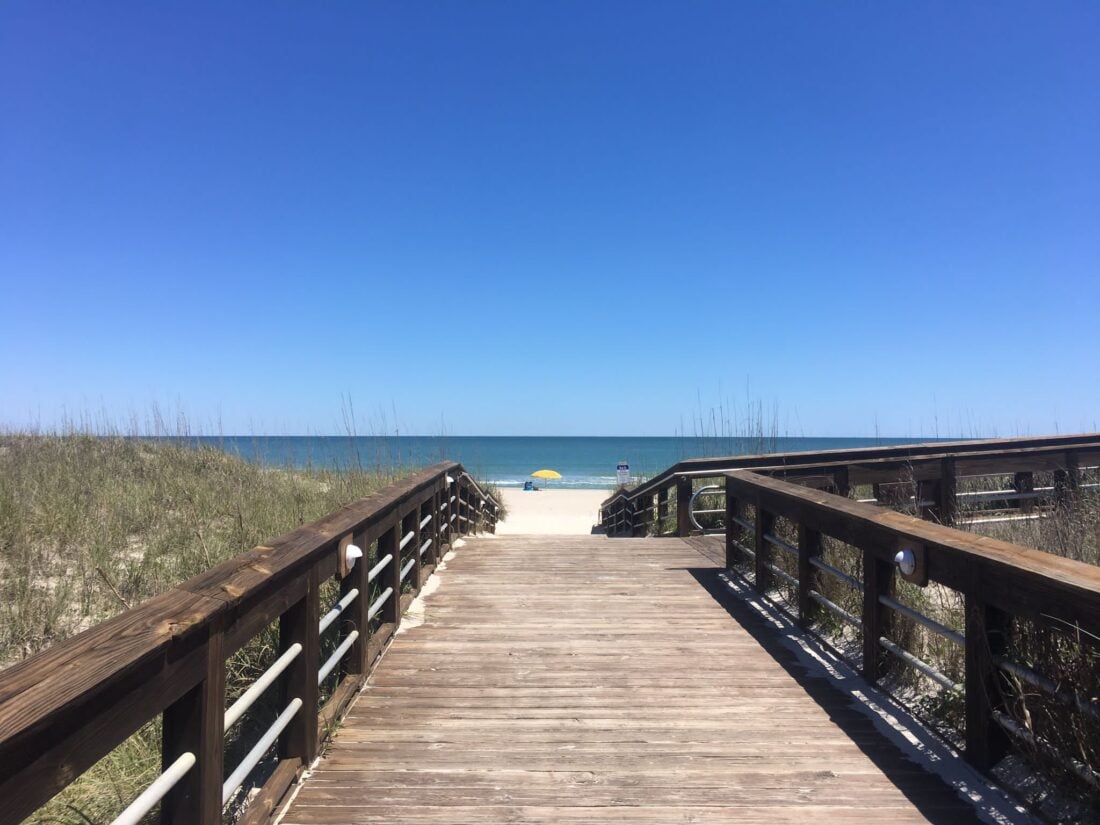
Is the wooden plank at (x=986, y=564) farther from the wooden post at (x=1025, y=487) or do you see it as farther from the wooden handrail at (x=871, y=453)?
the wooden post at (x=1025, y=487)

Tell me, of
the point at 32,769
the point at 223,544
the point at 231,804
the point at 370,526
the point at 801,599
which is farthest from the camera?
the point at 223,544

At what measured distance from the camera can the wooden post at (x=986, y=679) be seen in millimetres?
2740

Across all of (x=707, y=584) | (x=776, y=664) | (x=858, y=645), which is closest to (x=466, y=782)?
(x=776, y=664)

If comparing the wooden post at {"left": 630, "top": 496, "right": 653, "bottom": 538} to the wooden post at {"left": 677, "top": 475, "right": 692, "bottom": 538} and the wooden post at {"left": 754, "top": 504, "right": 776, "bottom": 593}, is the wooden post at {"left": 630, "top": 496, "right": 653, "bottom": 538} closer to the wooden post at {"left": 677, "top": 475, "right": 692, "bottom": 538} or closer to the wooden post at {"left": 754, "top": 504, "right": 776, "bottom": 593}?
the wooden post at {"left": 677, "top": 475, "right": 692, "bottom": 538}

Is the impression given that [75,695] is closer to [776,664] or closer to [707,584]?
[776,664]

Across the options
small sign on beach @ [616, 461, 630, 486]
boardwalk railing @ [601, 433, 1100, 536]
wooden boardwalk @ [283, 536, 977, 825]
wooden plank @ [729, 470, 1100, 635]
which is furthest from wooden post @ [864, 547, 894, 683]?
small sign on beach @ [616, 461, 630, 486]

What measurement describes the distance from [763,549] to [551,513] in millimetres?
15476

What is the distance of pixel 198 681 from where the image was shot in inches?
75.1

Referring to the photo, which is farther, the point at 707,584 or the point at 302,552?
the point at 707,584

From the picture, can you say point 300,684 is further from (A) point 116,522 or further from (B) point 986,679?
(A) point 116,522

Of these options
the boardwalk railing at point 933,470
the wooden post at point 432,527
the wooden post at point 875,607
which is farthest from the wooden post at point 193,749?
the boardwalk railing at point 933,470

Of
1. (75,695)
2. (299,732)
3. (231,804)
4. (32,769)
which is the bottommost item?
(231,804)

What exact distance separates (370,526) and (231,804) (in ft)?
5.09

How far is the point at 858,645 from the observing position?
4.21 metres
